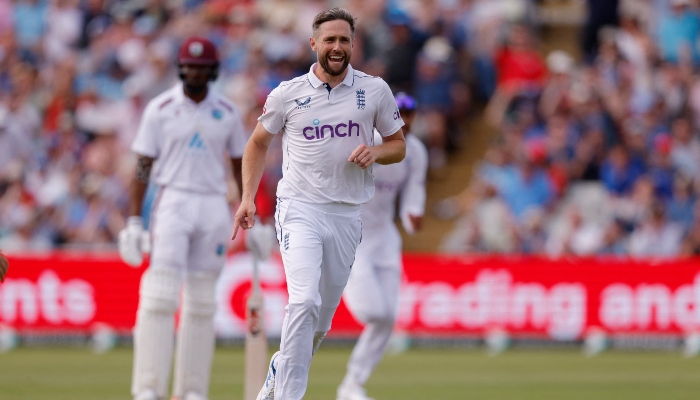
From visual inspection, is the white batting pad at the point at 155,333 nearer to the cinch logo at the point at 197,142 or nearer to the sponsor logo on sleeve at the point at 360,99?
the cinch logo at the point at 197,142

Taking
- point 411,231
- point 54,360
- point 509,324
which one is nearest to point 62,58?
point 54,360

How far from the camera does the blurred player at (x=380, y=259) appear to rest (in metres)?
11.4

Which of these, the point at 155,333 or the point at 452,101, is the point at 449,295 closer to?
the point at 452,101

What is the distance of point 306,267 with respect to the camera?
860cm

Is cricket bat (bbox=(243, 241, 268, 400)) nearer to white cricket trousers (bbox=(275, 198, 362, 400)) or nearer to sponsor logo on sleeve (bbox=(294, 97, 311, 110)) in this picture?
white cricket trousers (bbox=(275, 198, 362, 400))

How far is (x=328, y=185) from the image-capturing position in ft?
28.9

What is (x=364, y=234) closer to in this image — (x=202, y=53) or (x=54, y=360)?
(x=202, y=53)

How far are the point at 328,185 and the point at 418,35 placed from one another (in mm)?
12894

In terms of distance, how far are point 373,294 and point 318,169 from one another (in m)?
2.87

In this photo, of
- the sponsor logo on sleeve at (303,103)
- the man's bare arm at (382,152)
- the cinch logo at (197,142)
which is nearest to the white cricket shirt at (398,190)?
the cinch logo at (197,142)

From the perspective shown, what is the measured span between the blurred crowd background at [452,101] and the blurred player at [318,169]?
385 inches

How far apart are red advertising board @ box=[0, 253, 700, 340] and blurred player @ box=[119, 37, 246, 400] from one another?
6.72 metres

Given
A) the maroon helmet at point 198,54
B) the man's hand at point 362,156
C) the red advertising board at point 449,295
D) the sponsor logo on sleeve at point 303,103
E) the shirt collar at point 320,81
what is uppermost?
the maroon helmet at point 198,54

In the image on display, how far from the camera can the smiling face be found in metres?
8.60
